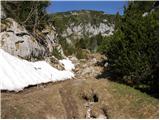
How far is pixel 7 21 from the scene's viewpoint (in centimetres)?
4741

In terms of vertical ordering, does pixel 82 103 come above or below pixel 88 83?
below

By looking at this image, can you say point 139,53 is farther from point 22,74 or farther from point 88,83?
point 22,74

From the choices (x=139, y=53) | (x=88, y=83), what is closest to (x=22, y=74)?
Answer: (x=88, y=83)

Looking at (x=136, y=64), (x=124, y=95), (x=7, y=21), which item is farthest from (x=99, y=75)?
(x=124, y=95)

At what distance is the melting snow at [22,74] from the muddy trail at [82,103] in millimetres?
1146

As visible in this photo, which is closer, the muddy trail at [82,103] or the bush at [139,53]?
the muddy trail at [82,103]

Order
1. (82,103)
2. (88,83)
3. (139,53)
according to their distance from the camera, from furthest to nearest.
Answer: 1. (139,53)
2. (88,83)
3. (82,103)

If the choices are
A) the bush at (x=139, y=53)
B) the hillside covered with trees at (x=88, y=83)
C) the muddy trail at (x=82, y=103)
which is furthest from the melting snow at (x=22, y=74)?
the bush at (x=139, y=53)

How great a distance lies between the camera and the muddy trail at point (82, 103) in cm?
2461

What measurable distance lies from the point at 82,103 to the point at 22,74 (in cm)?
935

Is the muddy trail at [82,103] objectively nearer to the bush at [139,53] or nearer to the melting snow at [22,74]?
the melting snow at [22,74]

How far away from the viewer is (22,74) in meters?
36.0

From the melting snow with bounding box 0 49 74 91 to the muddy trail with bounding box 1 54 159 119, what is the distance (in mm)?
1146

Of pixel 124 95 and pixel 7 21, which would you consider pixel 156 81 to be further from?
pixel 7 21
